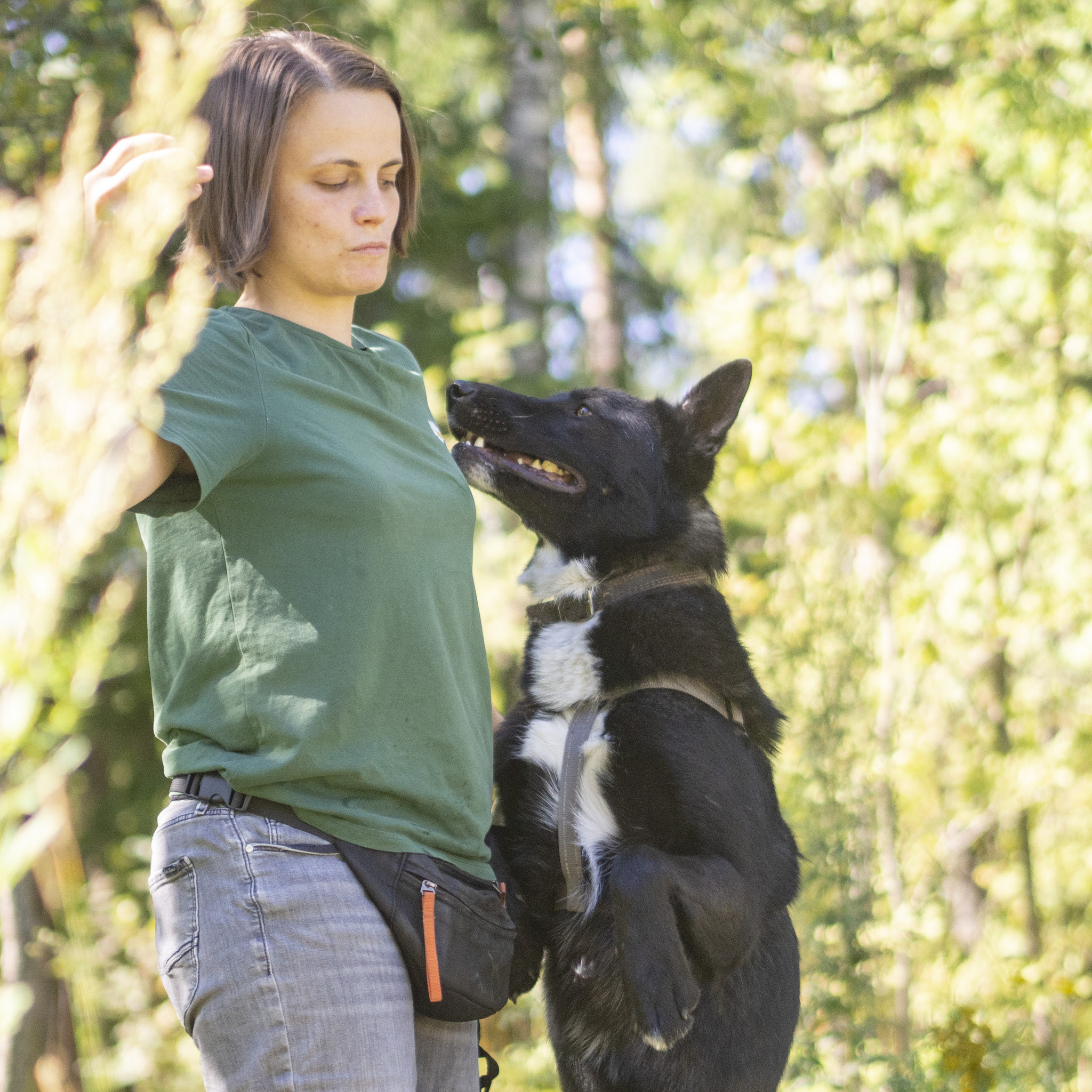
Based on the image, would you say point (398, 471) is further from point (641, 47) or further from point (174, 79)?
point (641, 47)

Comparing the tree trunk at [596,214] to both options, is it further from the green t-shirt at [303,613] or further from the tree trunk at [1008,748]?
the green t-shirt at [303,613]

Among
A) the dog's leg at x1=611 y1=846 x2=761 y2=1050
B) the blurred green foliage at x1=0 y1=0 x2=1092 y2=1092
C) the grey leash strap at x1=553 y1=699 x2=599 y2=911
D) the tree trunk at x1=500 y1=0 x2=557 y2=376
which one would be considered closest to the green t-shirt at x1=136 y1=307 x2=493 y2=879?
the dog's leg at x1=611 y1=846 x2=761 y2=1050

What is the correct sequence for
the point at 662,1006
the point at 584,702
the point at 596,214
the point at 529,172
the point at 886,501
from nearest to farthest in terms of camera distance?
the point at 662,1006, the point at 584,702, the point at 886,501, the point at 529,172, the point at 596,214

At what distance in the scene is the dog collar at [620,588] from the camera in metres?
2.31

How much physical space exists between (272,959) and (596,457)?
1.48m

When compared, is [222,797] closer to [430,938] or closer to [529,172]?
[430,938]

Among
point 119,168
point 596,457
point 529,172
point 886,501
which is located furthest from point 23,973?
point 529,172

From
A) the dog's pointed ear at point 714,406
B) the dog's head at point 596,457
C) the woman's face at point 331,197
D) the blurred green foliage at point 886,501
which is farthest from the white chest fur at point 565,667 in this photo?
the blurred green foliage at point 886,501

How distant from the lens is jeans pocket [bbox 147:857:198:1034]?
51.4 inches

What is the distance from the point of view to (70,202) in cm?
87

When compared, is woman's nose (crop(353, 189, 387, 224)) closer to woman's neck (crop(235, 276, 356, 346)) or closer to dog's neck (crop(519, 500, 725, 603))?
woman's neck (crop(235, 276, 356, 346))

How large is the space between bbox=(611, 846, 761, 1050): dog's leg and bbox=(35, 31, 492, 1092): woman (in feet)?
1.02

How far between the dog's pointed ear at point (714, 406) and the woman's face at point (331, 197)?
3.63 feet

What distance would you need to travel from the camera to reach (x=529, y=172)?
5957mm
